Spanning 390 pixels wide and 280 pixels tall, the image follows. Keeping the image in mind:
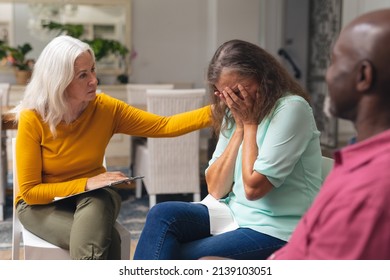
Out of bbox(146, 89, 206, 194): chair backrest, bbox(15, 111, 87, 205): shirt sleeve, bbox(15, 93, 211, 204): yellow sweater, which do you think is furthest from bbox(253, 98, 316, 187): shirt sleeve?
bbox(146, 89, 206, 194): chair backrest

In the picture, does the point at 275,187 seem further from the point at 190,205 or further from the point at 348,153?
the point at 348,153

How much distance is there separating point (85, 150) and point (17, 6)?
→ 15.1ft

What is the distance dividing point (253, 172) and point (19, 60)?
4624 mm

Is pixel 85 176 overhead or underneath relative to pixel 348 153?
underneath

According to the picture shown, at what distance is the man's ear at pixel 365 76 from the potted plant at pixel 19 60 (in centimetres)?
514

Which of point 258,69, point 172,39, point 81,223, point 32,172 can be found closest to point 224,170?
point 258,69

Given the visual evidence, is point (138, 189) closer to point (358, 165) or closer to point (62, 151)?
point (62, 151)

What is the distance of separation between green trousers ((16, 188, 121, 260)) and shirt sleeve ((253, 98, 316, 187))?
512 millimetres

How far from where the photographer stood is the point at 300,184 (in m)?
1.47

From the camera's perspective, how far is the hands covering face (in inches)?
58.6

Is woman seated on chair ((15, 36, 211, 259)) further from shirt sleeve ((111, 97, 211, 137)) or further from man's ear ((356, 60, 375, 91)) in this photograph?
man's ear ((356, 60, 375, 91))

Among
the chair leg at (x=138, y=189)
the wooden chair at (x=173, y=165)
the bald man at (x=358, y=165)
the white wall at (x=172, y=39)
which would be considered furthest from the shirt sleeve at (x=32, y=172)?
the white wall at (x=172, y=39)
